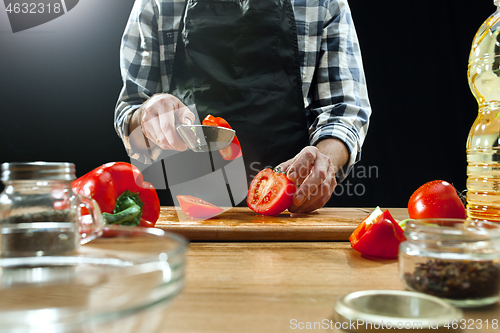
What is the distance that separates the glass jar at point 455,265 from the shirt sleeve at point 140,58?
1394mm

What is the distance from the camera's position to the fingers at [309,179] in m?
1.22

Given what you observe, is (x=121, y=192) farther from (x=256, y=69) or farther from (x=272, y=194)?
(x=256, y=69)

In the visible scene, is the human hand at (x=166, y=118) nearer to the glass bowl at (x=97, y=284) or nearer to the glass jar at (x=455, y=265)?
the glass bowl at (x=97, y=284)

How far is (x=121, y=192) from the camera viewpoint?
92 centimetres

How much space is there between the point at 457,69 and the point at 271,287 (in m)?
3.39

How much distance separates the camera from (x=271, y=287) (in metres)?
0.48

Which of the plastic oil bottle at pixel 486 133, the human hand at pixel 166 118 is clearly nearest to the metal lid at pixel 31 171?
the human hand at pixel 166 118

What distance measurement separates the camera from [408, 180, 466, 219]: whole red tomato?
2.98ft

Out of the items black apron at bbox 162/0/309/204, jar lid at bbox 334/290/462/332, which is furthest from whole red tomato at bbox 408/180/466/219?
black apron at bbox 162/0/309/204

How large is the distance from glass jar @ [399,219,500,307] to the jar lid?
7 cm

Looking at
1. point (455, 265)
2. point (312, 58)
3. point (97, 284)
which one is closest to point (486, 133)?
point (455, 265)

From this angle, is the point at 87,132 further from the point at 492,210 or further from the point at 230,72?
the point at 492,210

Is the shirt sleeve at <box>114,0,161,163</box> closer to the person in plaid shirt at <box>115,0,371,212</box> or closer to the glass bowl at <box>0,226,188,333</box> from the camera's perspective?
the person in plaid shirt at <box>115,0,371,212</box>

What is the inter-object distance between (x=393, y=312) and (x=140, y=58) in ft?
5.70
